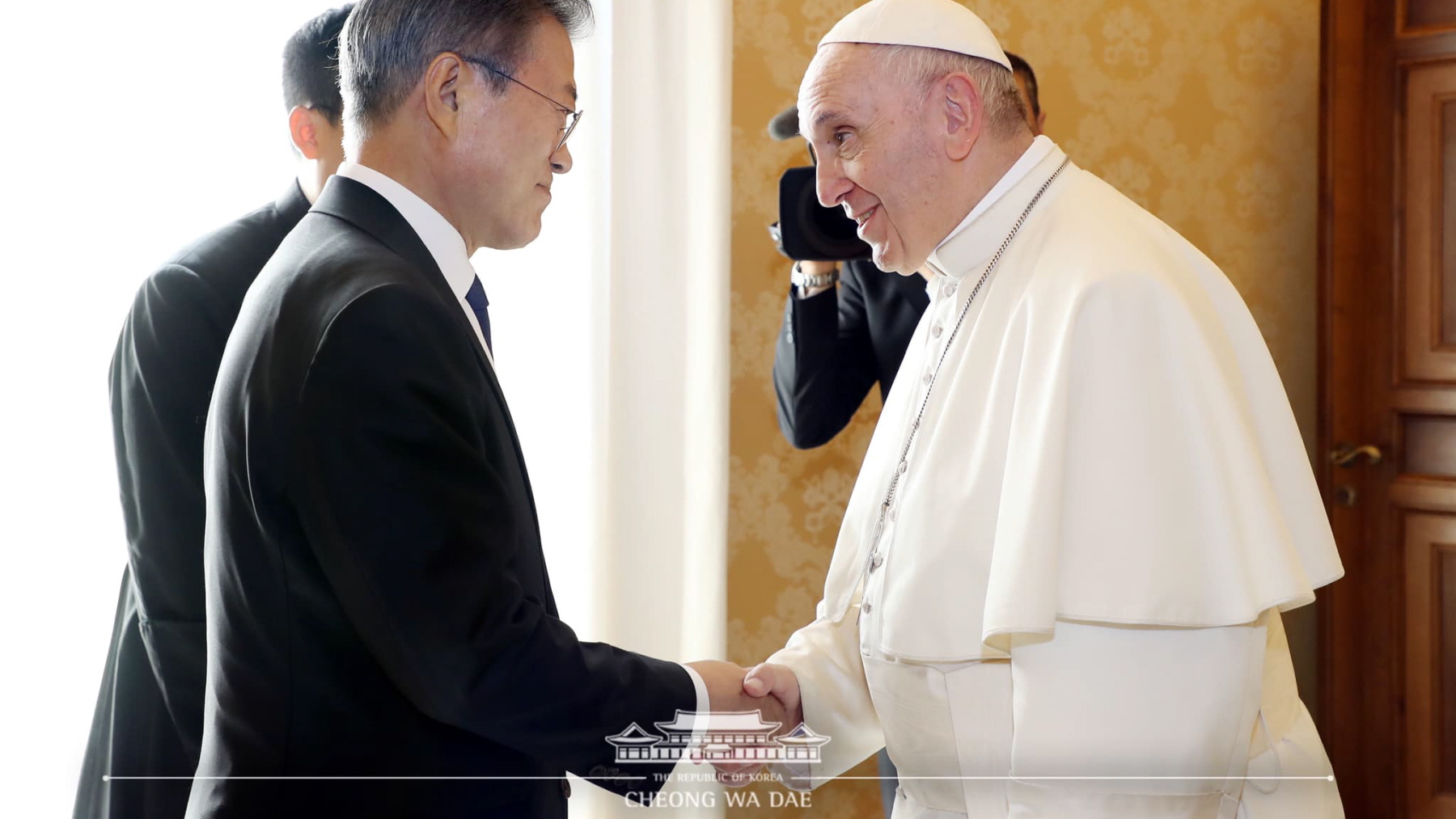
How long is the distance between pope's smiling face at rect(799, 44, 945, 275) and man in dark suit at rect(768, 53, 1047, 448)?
736 millimetres

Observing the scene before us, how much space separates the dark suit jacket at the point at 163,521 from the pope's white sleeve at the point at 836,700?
90 cm

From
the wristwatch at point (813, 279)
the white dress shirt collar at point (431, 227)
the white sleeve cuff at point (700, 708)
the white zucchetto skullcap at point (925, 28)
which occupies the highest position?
the white zucchetto skullcap at point (925, 28)

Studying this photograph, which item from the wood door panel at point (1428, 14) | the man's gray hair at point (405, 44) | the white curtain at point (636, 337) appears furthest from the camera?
the wood door panel at point (1428, 14)

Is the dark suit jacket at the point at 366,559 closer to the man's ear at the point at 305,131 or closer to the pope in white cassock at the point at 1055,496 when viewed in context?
the pope in white cassock at the point at 1055,496

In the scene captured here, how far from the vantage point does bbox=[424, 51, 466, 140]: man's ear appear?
4.61 feet

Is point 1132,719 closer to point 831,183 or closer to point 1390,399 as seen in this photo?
point 831,183

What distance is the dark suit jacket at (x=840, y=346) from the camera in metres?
2.52

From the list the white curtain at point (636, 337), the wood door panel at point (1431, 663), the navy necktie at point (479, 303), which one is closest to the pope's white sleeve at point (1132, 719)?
the navy necktie at point (479, 303)

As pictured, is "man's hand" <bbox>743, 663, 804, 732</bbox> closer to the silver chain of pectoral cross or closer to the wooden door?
the silver chain of pectoral cross

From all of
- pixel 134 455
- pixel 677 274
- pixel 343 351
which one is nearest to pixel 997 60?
pixel 343 351

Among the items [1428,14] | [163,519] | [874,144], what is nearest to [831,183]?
[874,144]

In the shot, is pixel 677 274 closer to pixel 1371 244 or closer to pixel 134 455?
pixel 134 455

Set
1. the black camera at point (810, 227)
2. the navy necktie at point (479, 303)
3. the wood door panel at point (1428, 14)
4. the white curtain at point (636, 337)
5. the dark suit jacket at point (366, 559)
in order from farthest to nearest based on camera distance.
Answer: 1. the wood door panel at point (1428, 14)
2. the white curtain at point (636, 337)
3. the black camera at point (810, 227)
4. the navy necktie at point (479, 303)
5. the dark suit jacket at point (366, 559)

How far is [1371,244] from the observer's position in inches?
139
